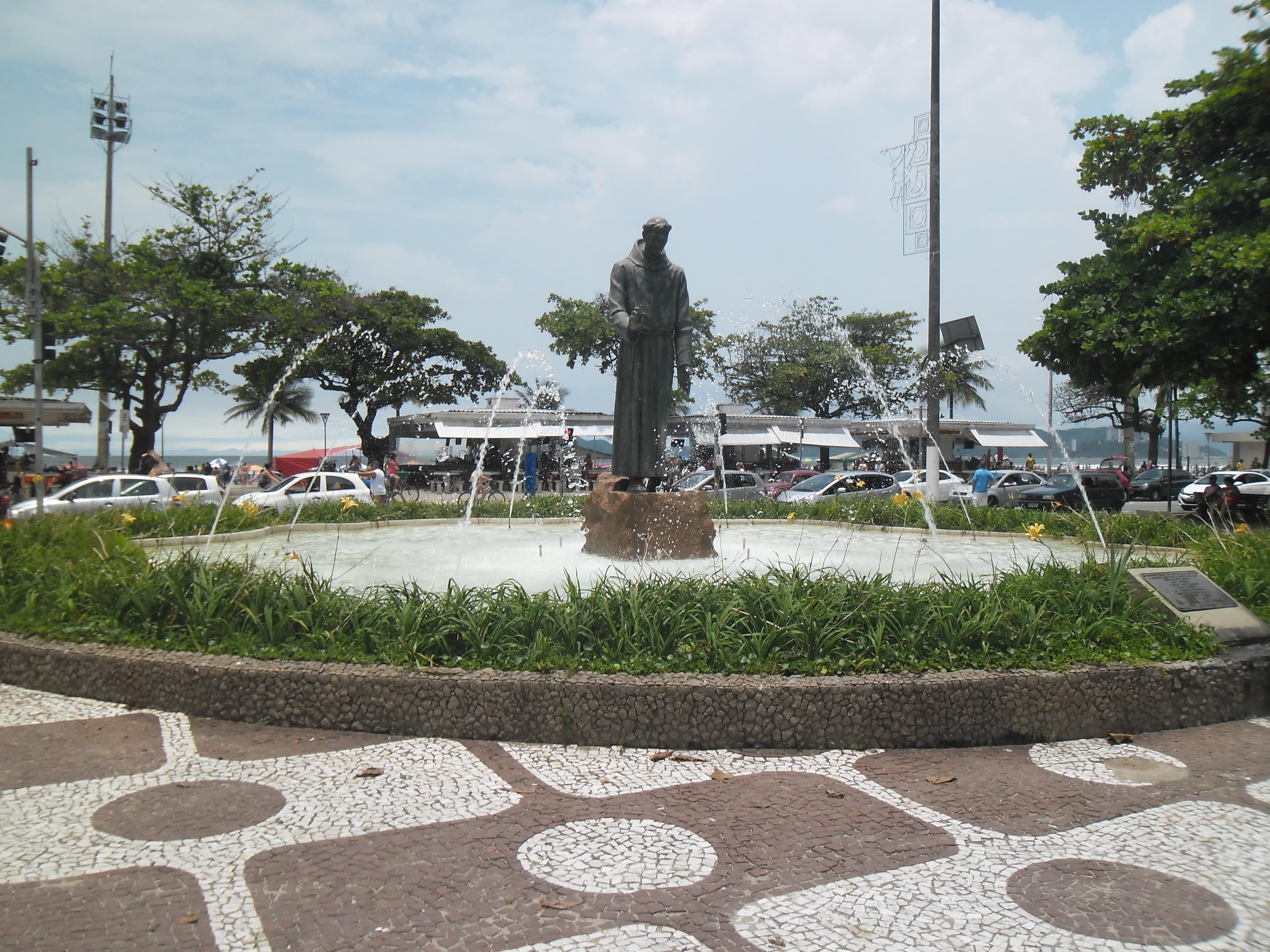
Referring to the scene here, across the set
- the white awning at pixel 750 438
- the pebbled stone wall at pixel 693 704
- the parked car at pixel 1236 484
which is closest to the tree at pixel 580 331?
the white awning at pixel 750 438

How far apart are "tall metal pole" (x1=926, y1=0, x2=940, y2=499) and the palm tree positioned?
30699 millimetres

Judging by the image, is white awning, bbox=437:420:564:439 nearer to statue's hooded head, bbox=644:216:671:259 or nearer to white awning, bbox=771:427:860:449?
white awning, bbox=771:427:860:449

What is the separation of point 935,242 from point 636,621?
41.0 feet

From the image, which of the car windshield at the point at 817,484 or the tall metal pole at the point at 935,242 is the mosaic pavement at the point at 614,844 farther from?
the car windshield at the point at 817,484

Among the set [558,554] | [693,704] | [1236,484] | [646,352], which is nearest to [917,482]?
[1236,484]

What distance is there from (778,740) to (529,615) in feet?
4.98

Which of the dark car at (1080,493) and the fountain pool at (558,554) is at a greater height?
the dark car at (1080,493)

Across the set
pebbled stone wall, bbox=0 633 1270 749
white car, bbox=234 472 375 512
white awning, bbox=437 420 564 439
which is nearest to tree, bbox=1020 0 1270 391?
pebbled stone wall, bbox=0 633 1270 749

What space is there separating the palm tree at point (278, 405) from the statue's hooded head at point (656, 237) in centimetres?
3363

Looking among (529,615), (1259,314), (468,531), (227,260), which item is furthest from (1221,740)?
(227,260)

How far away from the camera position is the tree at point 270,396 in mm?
33562

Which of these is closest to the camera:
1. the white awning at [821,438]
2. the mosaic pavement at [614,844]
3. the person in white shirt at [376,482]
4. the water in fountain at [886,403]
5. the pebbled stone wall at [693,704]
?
the mosaic pavement at [614,844]

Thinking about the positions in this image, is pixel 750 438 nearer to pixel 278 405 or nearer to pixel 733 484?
pixel 733 484

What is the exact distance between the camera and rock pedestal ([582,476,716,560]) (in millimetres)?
8148
